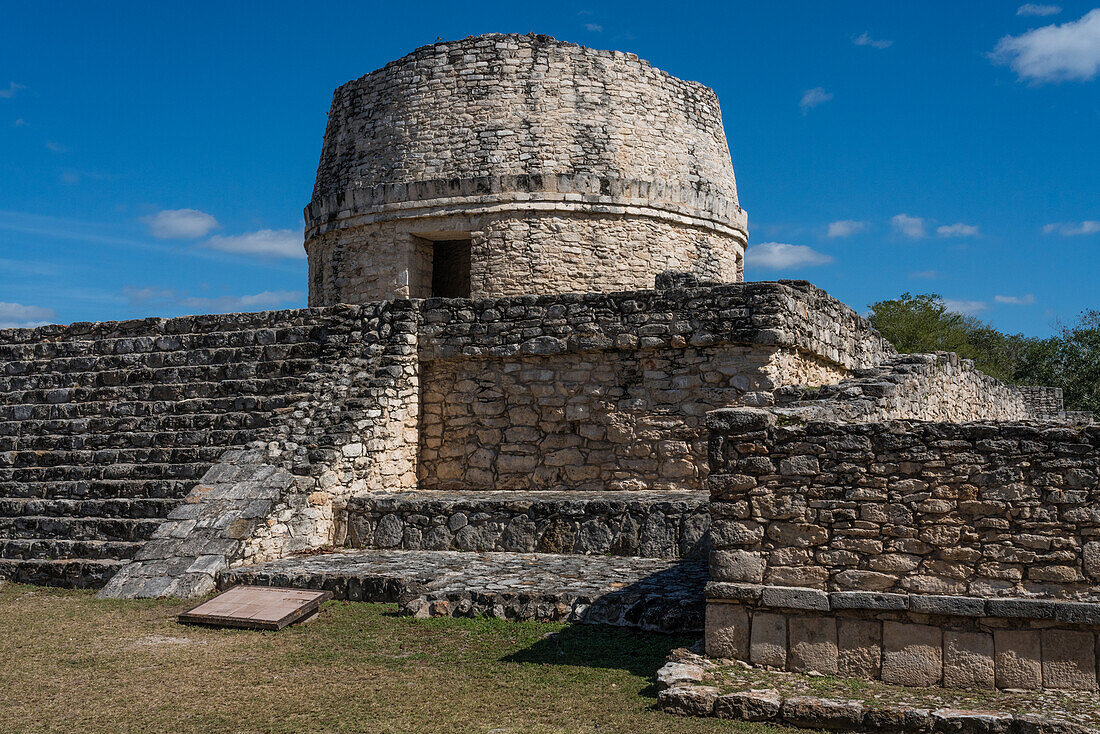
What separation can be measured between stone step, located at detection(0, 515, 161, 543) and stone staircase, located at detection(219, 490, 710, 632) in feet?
5.45

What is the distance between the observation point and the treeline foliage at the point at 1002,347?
30.2 m

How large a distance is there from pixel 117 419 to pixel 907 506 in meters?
9.33

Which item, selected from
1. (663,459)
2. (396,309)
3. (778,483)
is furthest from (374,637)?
(396,309)

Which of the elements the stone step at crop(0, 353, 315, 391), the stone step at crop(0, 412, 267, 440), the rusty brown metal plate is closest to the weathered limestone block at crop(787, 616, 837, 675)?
the rusty brown metal plate

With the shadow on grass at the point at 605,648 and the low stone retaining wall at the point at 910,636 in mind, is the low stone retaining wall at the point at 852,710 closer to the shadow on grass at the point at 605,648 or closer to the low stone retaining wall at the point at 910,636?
the low stone retaining wall at the point at 910,636

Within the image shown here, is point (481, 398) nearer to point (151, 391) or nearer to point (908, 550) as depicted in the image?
point (151, 391)

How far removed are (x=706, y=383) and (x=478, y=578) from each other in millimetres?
3398

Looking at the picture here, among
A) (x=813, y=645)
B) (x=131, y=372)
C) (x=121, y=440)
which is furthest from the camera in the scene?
(x=131, y=372)

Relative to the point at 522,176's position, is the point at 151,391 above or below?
below

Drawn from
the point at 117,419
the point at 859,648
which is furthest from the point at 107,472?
the point at 859,648

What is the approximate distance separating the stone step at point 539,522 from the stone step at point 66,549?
2.21m

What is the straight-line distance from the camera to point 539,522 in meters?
8.97

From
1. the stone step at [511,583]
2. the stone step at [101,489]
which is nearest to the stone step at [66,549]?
the stone step at [101,489]

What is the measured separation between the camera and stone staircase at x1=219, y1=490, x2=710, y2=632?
7.10 m
